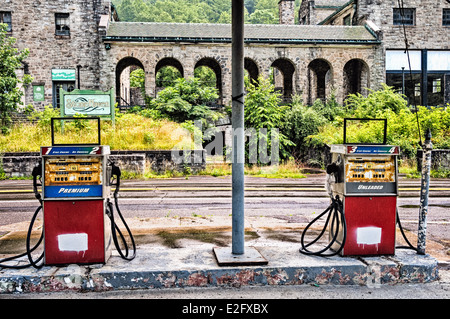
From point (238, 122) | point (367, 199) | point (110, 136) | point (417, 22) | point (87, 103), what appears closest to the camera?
point (367, 199)

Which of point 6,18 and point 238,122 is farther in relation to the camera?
point 6,18

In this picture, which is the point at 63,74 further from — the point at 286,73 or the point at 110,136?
the point at 286,73

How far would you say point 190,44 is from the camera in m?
29.7

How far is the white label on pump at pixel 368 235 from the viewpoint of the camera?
5.16 m

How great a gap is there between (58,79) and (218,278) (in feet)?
95.1

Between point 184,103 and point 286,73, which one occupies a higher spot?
point 286,73

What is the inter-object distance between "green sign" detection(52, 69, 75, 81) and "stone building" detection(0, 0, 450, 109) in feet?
0.22

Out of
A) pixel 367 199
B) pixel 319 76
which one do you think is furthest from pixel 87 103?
pixel 319 76

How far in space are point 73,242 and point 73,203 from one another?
453 millimetres

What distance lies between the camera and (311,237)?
22.1ft

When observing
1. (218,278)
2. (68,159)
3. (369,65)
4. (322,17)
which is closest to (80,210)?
(68,159)

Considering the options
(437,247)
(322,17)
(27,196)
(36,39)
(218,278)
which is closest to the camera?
(218,278)
